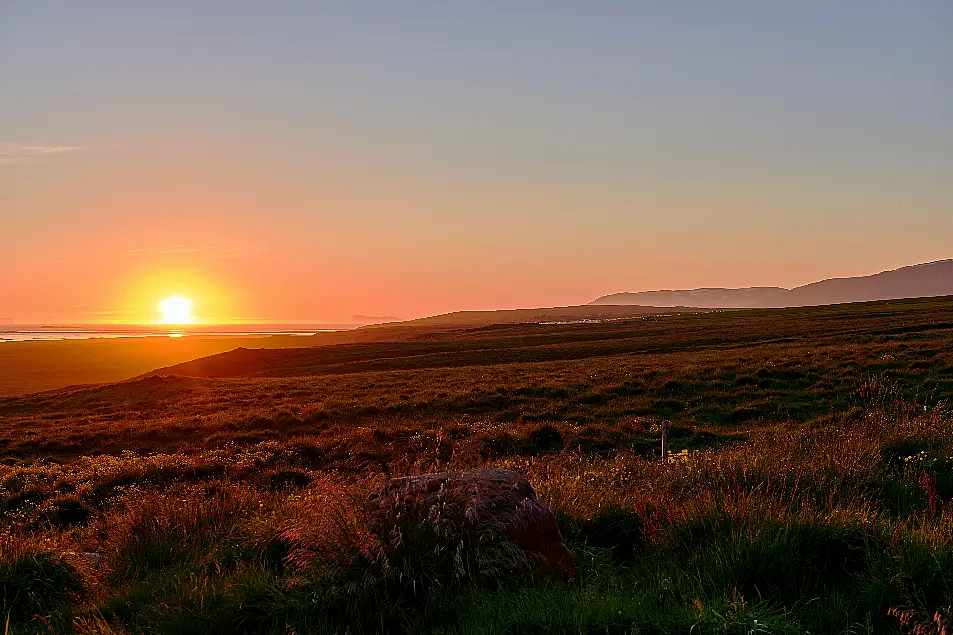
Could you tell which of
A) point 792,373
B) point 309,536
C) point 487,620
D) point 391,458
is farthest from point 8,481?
point 792,373

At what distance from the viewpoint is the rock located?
5.23 m

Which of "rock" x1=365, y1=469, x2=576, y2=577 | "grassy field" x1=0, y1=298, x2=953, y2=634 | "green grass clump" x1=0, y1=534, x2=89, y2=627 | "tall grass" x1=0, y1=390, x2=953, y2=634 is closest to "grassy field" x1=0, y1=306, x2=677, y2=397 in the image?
"grassy field" x1=0, y1=298, x2=953, y2=634

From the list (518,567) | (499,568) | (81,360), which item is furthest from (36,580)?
(81,360)

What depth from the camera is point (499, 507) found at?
548 cm

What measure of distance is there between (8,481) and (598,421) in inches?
631

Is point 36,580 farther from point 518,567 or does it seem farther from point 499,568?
point 518,567

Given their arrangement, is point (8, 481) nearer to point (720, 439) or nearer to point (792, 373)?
point (720, 439)

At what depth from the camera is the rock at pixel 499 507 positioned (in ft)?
17.2

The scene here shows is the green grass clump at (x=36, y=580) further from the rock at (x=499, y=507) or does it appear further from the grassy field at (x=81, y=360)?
the grassy field at (x=81, y=360)

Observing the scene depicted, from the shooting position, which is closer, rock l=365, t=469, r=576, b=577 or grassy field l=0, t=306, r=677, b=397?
rock l=365, t=469, r=576, b=577

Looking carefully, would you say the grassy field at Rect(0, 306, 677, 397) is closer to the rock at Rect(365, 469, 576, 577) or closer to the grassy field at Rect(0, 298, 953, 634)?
the grassy field at Rect(0, 298, 953, 634)

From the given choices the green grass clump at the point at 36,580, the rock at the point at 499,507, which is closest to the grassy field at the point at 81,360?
the green grass clump at the point at 36,580

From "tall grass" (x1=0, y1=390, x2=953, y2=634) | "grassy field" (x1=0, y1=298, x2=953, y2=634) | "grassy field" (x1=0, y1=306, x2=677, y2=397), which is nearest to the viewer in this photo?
"tall grass" (x1=0, y1=390, x2=953, y2=634)

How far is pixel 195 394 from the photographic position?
33062mm
